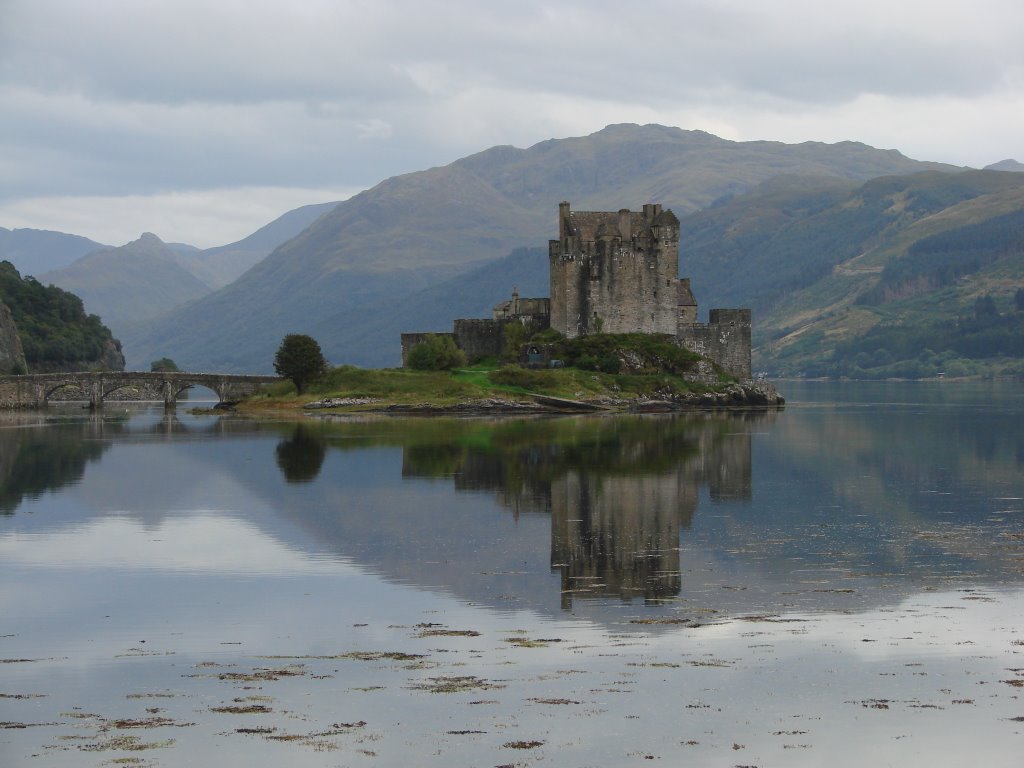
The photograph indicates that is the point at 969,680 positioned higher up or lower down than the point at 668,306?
lower down

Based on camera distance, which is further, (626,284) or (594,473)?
(626,284)

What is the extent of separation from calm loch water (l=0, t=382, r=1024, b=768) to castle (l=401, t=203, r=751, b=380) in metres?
45.4

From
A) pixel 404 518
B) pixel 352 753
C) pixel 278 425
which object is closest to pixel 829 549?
→ pixel 404 518

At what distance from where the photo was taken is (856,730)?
18094 mm

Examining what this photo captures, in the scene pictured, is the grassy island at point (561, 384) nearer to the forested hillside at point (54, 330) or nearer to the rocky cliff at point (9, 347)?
the rocky cliff at point (9, 347)

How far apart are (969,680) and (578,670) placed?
526cm

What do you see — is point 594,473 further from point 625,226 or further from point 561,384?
point 625,226

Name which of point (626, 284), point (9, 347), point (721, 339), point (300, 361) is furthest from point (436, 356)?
point (9, 347)

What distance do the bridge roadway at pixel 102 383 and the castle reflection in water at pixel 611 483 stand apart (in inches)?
1688

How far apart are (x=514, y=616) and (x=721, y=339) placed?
7693 centimetres

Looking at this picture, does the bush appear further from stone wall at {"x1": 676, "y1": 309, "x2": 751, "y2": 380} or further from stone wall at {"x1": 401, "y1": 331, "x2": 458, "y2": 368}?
stone wall at {"x1": 676, "y1": 309, "x2": 751, "y2": 380}

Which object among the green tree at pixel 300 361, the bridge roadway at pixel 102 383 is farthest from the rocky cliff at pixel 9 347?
the green tree at pixel 300 361

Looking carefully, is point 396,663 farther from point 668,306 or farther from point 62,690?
point 668,306

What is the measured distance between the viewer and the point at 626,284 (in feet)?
322
